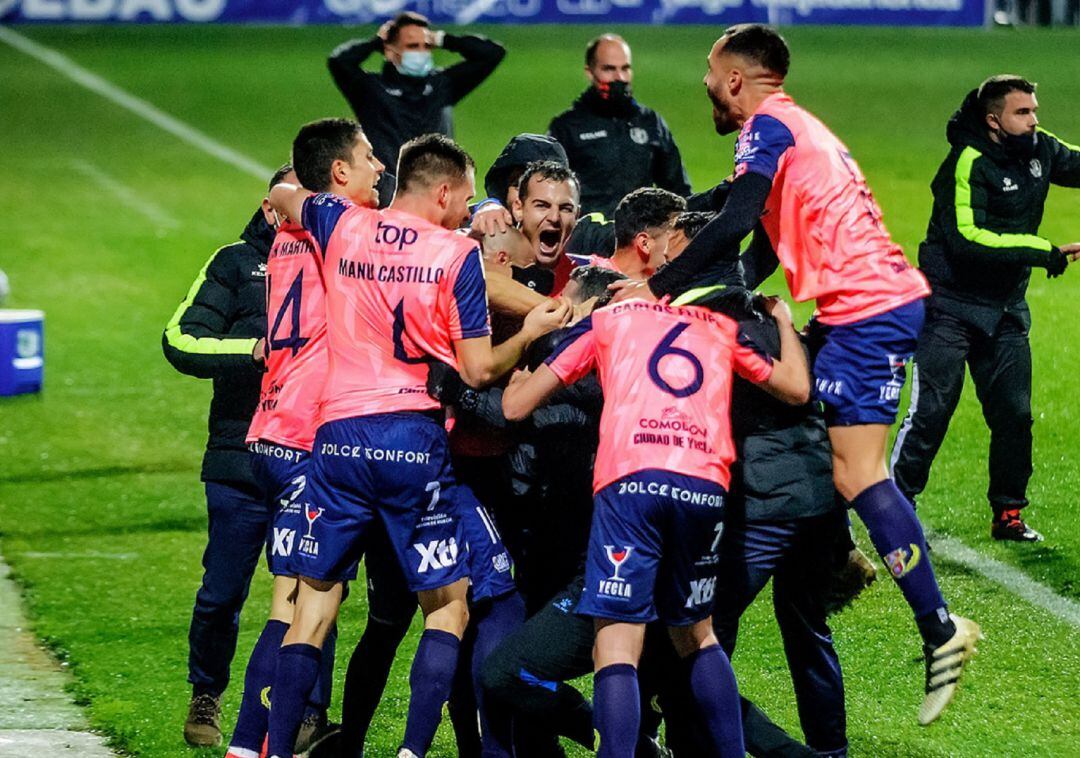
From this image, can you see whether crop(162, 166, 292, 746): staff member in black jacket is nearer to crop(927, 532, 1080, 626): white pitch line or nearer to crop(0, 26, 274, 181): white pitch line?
crop(927, 532, 1080, 626): white pitch line

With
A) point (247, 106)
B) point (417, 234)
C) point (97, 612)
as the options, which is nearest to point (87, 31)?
point (247, 106)

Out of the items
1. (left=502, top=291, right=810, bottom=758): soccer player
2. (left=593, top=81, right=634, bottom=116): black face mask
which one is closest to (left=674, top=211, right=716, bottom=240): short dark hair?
(left=502, top=291, right=810, bottom=758): soccer player

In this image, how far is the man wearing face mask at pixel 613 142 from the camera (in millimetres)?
11906

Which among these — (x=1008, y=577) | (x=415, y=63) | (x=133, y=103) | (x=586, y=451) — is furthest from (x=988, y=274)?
(x=133, y=103)

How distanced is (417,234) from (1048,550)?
14.8 feet

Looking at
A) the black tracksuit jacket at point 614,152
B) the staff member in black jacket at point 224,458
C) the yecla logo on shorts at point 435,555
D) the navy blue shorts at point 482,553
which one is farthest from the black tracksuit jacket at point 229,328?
the black tracksuit jacket at point 614,152

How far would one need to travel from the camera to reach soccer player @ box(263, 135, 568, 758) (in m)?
5.93

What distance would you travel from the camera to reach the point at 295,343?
6.37 meters

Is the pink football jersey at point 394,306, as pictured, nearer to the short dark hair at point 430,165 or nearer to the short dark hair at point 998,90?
the short dark hair at point 430,165

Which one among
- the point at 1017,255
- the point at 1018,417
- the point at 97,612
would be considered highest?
the point at 1017,255

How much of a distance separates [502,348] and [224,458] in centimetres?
152

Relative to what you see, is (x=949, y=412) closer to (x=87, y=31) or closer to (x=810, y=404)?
(x=810, y=404)

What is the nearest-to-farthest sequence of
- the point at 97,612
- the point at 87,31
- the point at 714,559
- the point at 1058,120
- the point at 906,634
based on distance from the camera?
the point at 714,559 < the point at 906,634 < the point at 97,612 < the point at 1058,120 < the point at 87,31

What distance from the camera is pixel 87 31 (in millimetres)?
31312
